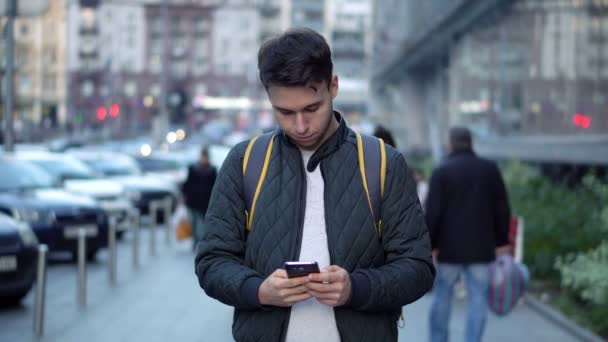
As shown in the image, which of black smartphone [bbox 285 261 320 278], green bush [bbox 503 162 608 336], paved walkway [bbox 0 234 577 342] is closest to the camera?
black smartphone [bbox 285 261 320 278]

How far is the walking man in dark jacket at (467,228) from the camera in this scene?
805 cm

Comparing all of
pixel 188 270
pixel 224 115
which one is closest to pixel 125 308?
pixel 188 270

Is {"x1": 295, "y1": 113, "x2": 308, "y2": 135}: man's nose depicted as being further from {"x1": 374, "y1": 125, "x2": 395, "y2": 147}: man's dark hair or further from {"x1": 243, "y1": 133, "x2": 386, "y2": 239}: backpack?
{"x1": 374, "y1": 125, "x2": 395, "y2": 147}: man's dark hair

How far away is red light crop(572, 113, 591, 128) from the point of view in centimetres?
1834

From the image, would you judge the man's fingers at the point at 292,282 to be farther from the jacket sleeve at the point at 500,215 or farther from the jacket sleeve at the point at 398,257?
the jacket sleeve at the point at 500,215

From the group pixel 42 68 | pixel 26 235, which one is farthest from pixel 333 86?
pixel 42 68

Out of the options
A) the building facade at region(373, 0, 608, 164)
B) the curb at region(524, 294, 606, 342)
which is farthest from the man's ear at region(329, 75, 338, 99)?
the building facade at region(373, 0, 608, 164)

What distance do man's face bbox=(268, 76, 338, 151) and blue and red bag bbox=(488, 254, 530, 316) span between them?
5.20 metres

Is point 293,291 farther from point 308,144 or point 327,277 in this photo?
point 308,144

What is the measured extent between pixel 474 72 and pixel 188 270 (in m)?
16.6

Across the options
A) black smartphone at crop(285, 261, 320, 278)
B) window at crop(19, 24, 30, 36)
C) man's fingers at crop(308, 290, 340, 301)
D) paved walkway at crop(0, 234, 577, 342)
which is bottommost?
paved walkway at crop(0, 234, 577, 342)

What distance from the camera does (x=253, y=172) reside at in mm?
3371

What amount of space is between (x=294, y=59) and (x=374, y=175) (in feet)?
1.51

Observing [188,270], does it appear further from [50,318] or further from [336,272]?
[336,272]
